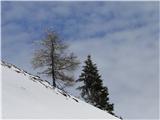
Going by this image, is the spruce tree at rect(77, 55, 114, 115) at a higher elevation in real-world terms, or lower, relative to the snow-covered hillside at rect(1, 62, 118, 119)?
higher

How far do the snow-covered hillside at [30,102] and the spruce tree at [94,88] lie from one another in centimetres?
2402

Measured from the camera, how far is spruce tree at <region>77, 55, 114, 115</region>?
49812 mm

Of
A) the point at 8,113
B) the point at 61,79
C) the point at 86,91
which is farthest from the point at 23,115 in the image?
the point at 86,91

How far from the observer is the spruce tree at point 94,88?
163 feet

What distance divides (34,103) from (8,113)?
12.3ft

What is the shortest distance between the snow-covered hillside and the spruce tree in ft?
78.8

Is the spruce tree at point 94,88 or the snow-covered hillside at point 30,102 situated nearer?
the snow-covered hillside at point 30,102

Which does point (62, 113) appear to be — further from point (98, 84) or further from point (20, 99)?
point (98, 84)

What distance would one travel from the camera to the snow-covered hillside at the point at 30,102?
17625 mm

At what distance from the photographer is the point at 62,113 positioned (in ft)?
66.9

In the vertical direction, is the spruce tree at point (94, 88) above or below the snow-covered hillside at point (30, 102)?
above

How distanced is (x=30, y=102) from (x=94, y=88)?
103 feet

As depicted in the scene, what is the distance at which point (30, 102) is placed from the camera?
65.5 feet

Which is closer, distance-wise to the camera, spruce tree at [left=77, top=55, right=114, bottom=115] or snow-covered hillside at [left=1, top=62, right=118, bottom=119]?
snow-covered hillside at [left=1, top=62, right=118, bottom=119]
